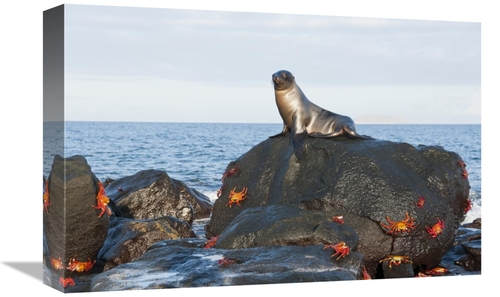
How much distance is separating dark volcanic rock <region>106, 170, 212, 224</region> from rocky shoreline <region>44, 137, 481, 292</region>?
0.04 metres

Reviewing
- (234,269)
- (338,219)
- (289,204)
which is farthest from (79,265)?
(338,219)

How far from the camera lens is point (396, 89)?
2689cm

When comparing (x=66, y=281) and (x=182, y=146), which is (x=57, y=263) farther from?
(x=182, y=146)

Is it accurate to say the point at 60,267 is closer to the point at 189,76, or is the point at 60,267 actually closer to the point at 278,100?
the point at 278,100

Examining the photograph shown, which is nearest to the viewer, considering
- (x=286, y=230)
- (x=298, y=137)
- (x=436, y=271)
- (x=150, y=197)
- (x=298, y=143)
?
(x=286, y=230)

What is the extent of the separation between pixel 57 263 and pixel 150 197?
4153mm

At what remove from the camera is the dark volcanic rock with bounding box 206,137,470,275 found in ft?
38.4

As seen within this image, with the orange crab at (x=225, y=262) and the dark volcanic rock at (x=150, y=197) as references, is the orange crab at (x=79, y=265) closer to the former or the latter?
the orange crab at (x=225, y=262)

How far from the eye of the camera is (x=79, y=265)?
35.3ft

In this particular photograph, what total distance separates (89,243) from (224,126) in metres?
45.3

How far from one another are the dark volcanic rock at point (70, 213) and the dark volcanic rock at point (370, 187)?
2.87 meters

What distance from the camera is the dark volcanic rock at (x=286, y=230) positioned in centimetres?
1066

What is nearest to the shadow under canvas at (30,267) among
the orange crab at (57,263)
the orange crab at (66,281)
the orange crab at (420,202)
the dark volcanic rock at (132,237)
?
the orange crab at (57,263)

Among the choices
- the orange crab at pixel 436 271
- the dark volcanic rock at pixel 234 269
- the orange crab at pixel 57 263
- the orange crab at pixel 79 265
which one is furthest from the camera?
the orange crab at pixel 436 271
